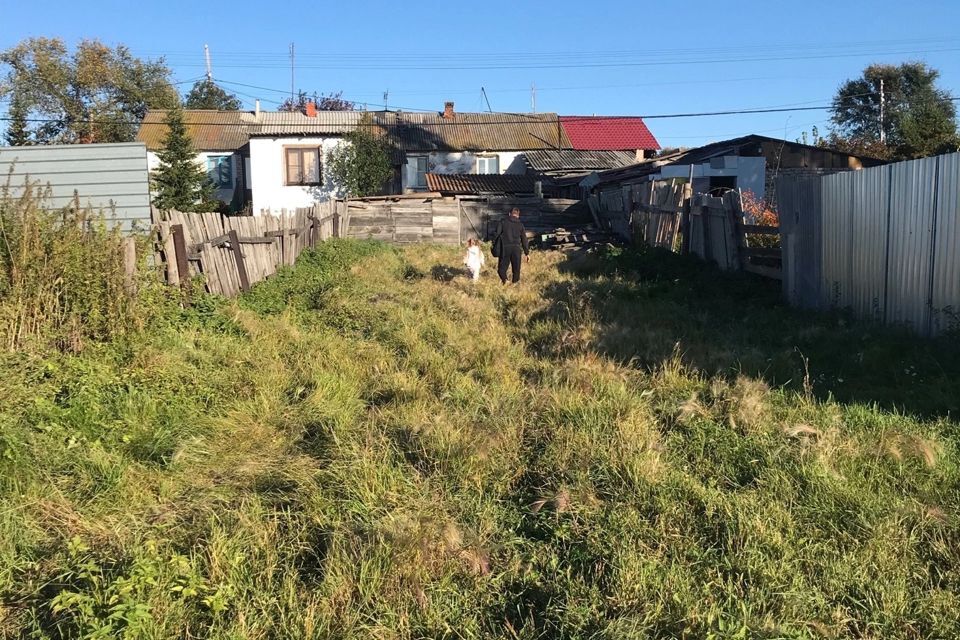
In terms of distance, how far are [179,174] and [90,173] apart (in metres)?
21.9

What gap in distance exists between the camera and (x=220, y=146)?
35.8 meters

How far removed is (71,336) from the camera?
674 centimetres

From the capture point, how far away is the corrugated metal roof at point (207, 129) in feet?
118

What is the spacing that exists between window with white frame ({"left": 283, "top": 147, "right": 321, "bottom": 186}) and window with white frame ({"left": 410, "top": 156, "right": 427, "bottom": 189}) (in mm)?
4538

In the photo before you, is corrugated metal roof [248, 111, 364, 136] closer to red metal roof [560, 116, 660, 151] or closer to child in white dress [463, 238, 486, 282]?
red metal roof [560, 116, 660, 151]

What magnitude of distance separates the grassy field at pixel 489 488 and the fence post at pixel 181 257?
5.07 feet

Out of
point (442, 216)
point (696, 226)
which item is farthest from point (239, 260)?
point (442, 216)

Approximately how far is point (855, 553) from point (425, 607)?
2.14m

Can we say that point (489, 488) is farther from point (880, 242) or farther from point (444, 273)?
point (444, 273)

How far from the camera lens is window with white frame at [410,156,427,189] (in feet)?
111

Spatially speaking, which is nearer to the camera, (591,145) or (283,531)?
(283,531)

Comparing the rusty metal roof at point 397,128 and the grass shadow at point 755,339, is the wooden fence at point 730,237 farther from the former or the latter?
the rusty metal roof at point 397,128

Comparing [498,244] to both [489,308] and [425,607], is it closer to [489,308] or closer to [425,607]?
[489,308]

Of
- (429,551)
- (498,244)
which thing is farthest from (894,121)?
(429,551)
